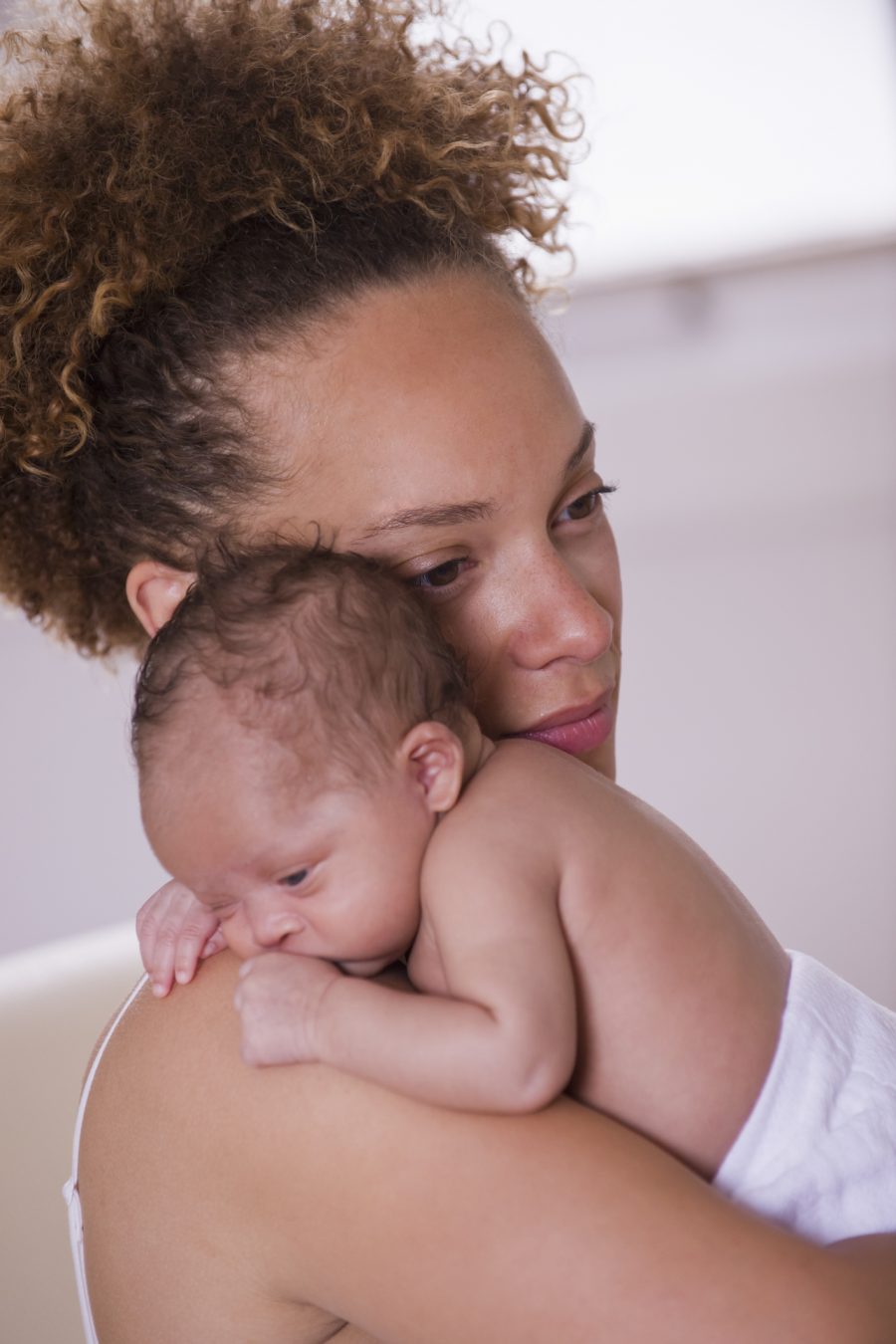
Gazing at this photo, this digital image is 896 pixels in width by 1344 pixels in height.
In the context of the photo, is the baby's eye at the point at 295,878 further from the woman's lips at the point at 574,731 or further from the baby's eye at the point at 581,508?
the baby's eye at the point at 581,508

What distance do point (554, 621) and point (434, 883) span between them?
1.08ft

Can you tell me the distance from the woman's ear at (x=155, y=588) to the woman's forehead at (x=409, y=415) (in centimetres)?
14

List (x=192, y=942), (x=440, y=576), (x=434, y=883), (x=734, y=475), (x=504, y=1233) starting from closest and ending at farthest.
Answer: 1. (x=504, y=1233)
2. (x=434, y=883)
3. (x=192, y=942)
4. (x=440, y=576)
5. (x=734, y=475)

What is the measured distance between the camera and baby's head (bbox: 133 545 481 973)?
1.00 m

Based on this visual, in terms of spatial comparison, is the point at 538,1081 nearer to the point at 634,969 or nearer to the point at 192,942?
the point at 634,969

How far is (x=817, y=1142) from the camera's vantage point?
1.03 metres

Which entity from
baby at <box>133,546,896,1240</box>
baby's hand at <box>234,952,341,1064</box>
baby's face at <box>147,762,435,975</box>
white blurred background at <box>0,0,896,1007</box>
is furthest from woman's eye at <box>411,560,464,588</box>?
white blurred background at <box>0,0,896,1007</box>

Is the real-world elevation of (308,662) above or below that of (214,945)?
above

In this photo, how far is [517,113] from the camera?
5.31ft

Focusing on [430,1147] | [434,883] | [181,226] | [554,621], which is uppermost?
[181,226]

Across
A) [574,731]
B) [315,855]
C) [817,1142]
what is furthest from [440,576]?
[817,1142]

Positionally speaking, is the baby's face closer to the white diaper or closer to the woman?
the woman

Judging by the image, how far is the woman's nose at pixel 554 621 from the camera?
1.24 metres

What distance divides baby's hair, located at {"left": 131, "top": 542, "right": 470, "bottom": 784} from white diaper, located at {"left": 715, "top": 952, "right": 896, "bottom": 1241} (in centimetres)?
34
